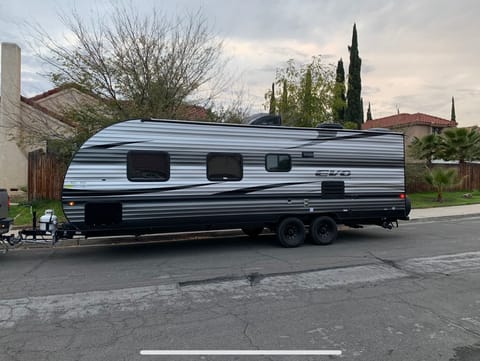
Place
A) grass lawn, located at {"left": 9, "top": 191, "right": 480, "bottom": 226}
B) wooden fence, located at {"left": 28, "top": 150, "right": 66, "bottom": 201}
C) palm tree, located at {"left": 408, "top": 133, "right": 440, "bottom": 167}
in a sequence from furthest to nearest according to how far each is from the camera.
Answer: palm tree, located at {"left": 408, "top": 133, "right": 440, "bottom": 167} → wooden fence, located at {"left": 28, "top": 150, "right": 66, "bottom": 201} → grass lawn, located at {"left": 9, "top": 191, "right": 480, "bottom": 226}

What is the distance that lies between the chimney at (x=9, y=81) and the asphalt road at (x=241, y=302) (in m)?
11.2

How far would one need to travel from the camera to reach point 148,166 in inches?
333

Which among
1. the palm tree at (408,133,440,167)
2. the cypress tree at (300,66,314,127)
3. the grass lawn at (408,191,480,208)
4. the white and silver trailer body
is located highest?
the cypress tree at (300,66,314,127)

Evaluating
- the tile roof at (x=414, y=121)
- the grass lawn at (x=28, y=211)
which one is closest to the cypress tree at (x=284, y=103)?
the grass lawn at (x=28, y=211)

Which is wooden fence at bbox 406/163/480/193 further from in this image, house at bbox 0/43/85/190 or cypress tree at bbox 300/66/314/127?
house at bbox 0/43/85/190

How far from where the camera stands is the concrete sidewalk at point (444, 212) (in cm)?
1619

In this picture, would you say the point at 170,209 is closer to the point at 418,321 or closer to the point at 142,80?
the point at 418,321

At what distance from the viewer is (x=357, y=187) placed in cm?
1035

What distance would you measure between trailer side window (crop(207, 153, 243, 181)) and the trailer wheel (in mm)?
1691

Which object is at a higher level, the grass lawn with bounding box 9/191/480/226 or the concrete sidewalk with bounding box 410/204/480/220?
the grass lawn with bounding box 9/191/480/226

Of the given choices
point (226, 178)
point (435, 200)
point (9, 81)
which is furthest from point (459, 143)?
point (9, 81)

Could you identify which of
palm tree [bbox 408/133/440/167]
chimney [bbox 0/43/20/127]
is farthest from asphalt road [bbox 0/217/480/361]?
palm tree [bbox 408/133/440/167]

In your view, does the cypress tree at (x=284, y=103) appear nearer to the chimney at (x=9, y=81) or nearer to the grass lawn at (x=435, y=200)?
the grass lawn at (x=435, y=200)

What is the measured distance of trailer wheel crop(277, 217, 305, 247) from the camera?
380 inches
